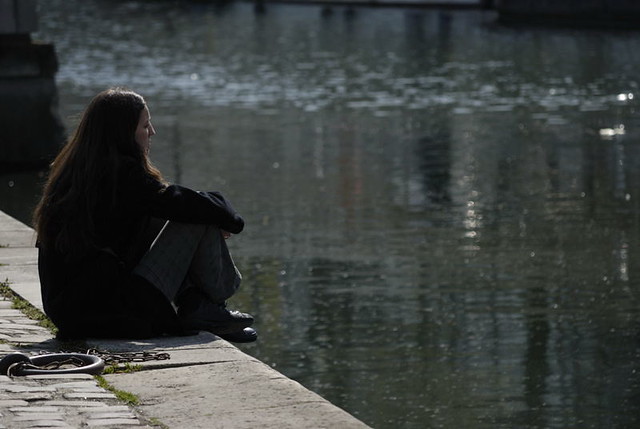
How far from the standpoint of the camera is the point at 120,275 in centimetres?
727

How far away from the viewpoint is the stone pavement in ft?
19.0

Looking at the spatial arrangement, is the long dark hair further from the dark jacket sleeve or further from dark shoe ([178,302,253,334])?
dark shoe ([178,302,253,334])

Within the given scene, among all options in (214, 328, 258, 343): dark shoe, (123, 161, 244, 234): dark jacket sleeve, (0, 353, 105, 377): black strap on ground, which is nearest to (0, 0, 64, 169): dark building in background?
(214, 328, 258, 343): dark shoe

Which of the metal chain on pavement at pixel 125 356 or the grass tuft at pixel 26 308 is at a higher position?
the metal chain on pavement at pixel 125 356

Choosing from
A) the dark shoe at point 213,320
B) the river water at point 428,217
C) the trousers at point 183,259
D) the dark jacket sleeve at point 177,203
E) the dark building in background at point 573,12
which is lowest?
the dark building in background at point 573,12

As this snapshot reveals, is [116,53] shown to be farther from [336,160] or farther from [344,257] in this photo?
[344,257]

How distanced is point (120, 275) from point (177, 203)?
1.42ft

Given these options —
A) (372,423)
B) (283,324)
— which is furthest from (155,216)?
(283,324)

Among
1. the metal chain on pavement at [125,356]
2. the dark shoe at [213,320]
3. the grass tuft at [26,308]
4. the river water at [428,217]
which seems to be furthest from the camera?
the river water at [428,217]

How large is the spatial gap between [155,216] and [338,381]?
3020mm

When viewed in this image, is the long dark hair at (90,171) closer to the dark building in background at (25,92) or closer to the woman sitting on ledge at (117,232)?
the woman sitting on ledge at (117,232)

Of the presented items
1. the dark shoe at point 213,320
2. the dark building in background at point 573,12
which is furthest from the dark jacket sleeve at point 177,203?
the dark building in background at point 573,12

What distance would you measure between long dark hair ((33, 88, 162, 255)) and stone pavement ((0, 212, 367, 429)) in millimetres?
509

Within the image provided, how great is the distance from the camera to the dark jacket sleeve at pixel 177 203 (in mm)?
7199
